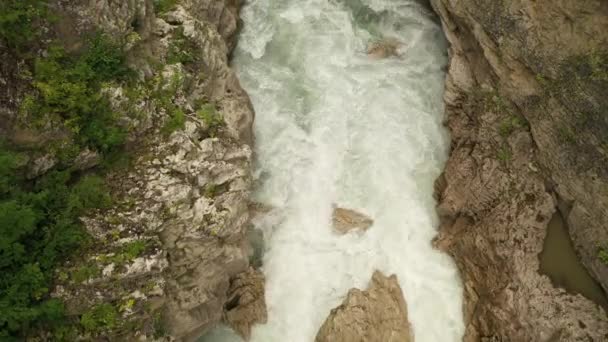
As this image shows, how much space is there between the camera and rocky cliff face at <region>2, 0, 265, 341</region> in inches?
408

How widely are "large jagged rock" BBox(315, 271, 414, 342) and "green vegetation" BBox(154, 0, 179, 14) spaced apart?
9.57 m

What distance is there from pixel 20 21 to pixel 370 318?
11.1 metres

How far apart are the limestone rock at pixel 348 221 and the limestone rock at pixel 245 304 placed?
9.98 feet

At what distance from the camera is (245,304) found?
46.9 feet

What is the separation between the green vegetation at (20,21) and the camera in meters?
10.1

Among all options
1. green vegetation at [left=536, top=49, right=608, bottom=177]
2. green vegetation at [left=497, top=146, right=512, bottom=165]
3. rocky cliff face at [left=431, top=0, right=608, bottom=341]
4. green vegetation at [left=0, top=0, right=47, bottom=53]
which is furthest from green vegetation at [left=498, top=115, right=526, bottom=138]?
green vegetation at [left=0, top=0, right=47, bottom=53]

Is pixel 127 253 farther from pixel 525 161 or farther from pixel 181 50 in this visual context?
pixel 525 161

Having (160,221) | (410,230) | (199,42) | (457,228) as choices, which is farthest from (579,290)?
(199,42)

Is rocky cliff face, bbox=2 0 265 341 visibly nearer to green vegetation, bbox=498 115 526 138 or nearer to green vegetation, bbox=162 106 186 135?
green vegetation, bbox=162 106 186 135

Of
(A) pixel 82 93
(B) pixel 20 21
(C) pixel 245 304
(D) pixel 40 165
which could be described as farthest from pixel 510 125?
(B) pixel 20 21

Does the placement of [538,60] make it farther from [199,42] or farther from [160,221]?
[160,221]

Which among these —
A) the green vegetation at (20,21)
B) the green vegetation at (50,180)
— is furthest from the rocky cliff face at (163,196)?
the green vegetation at (20,21)

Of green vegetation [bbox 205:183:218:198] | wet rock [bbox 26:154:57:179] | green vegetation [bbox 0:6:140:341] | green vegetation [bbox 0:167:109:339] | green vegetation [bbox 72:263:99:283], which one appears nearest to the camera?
green vegetation [bbox 0:167:109:339]

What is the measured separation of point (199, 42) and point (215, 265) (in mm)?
6243
